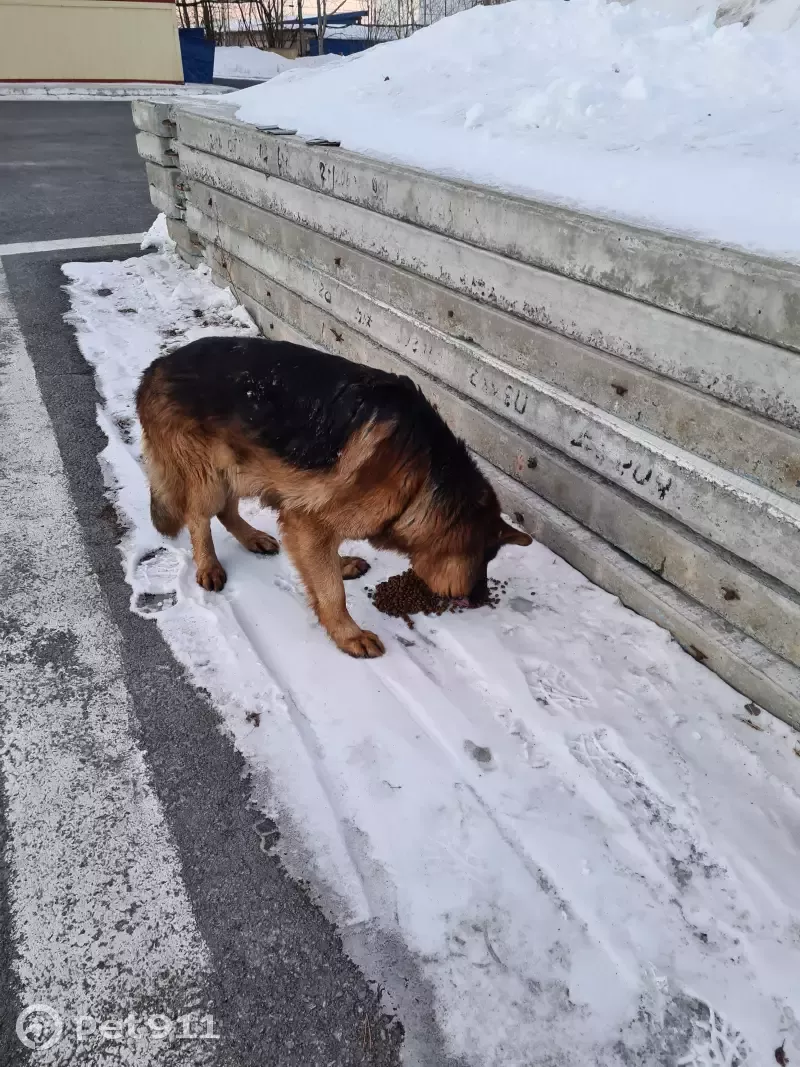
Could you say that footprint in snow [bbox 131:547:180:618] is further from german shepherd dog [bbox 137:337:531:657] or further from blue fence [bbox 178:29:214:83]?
blue fence [bbox 178:29:214:83]

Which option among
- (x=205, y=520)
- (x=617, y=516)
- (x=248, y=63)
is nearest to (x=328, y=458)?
(x=205, y=520)

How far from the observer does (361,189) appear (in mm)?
4320

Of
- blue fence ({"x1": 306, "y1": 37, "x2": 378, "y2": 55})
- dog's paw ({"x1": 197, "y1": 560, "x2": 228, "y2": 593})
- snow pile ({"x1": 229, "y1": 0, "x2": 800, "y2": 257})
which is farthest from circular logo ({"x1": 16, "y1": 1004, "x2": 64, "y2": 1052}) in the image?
blue fence ({"x1": 306, "y1": 37, "x2": 378, "y2": 55})

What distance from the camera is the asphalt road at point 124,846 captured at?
1861mm

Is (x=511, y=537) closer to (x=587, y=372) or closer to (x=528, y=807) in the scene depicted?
(x=587, y=372)

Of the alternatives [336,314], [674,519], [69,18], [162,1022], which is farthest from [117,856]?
[69,18]

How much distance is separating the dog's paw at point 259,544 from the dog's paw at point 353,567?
422 millimetres

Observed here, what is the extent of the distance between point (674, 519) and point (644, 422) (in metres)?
0.45

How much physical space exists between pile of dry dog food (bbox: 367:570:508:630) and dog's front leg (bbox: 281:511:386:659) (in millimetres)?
271

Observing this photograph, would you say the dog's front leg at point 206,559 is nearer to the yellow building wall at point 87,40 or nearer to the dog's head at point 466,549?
the dog's head at point 466,549

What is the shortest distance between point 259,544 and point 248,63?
3422cm

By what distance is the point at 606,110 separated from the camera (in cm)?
381

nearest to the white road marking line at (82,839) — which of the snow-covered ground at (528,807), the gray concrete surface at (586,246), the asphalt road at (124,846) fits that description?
the asphalt road at (124,846)

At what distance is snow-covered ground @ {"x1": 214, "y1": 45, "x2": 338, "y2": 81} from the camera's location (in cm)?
2904
